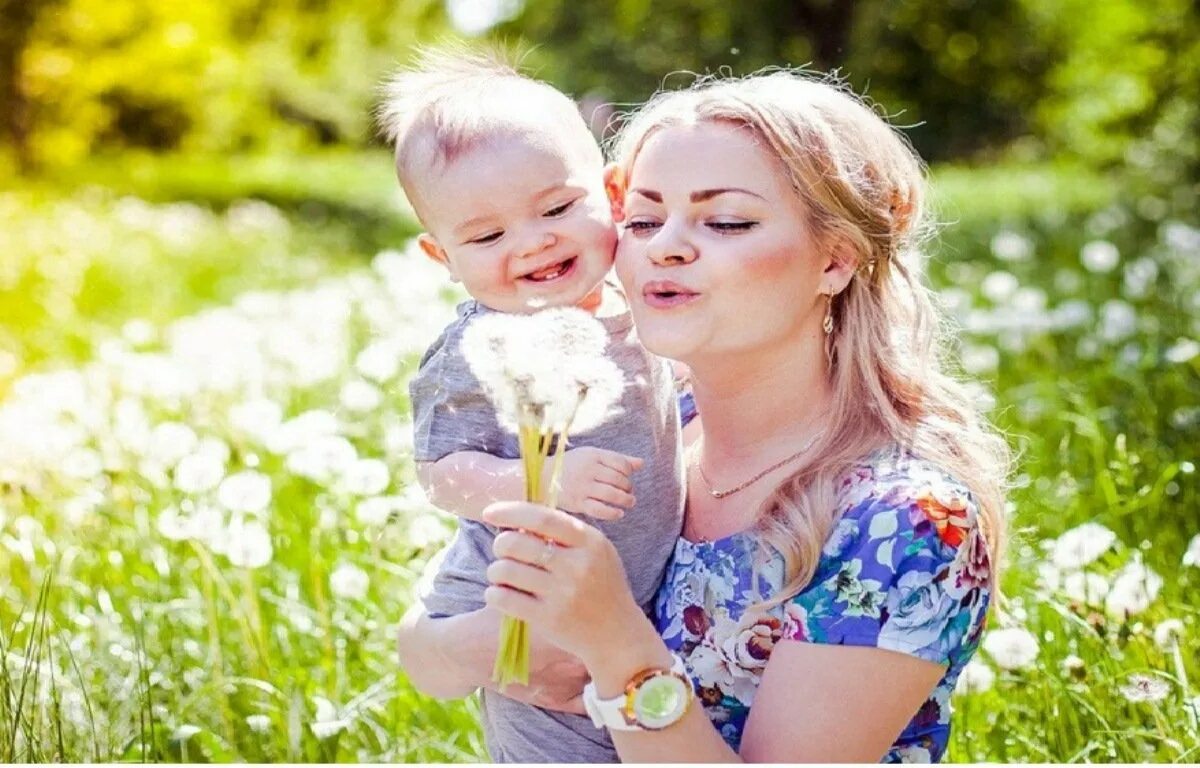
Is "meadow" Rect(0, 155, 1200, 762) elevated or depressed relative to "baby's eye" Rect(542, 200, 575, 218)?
depressed

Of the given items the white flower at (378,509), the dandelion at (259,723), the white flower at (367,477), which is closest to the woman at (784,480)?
the dandelion at (259,723)

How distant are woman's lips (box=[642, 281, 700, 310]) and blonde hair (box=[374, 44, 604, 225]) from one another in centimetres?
33

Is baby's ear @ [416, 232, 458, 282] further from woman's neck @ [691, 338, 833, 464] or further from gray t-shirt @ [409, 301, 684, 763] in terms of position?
woman's neck @ [691, 338, 833, 464]

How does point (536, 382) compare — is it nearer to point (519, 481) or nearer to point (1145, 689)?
point (519, 481)

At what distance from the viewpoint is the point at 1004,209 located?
11.0 m

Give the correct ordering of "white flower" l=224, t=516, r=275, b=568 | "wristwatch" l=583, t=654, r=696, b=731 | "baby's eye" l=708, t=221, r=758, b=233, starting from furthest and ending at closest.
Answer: "white flower" l=224, t=516, r=275, b=568 < "baby's eye" l=708, t=221, r=758, b=233 < "wristwatch" l=583, t=654, r=696, b=731

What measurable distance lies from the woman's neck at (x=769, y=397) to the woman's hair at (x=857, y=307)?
0.12 feet

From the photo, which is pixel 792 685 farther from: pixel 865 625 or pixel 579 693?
pixel 579 693

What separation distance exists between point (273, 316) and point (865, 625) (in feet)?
13.5

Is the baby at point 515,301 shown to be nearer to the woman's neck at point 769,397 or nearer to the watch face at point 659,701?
the woman's neck at point 769,397

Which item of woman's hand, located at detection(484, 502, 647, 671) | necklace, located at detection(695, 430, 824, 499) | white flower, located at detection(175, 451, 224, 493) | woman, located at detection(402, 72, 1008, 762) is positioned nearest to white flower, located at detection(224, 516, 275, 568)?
white flower, located at detection(175, 451, 224, 493)

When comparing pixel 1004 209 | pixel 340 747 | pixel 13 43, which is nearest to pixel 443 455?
pixel 340 747

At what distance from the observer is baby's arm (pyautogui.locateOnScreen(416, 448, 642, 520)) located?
181 cm

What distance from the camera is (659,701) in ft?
5.49
